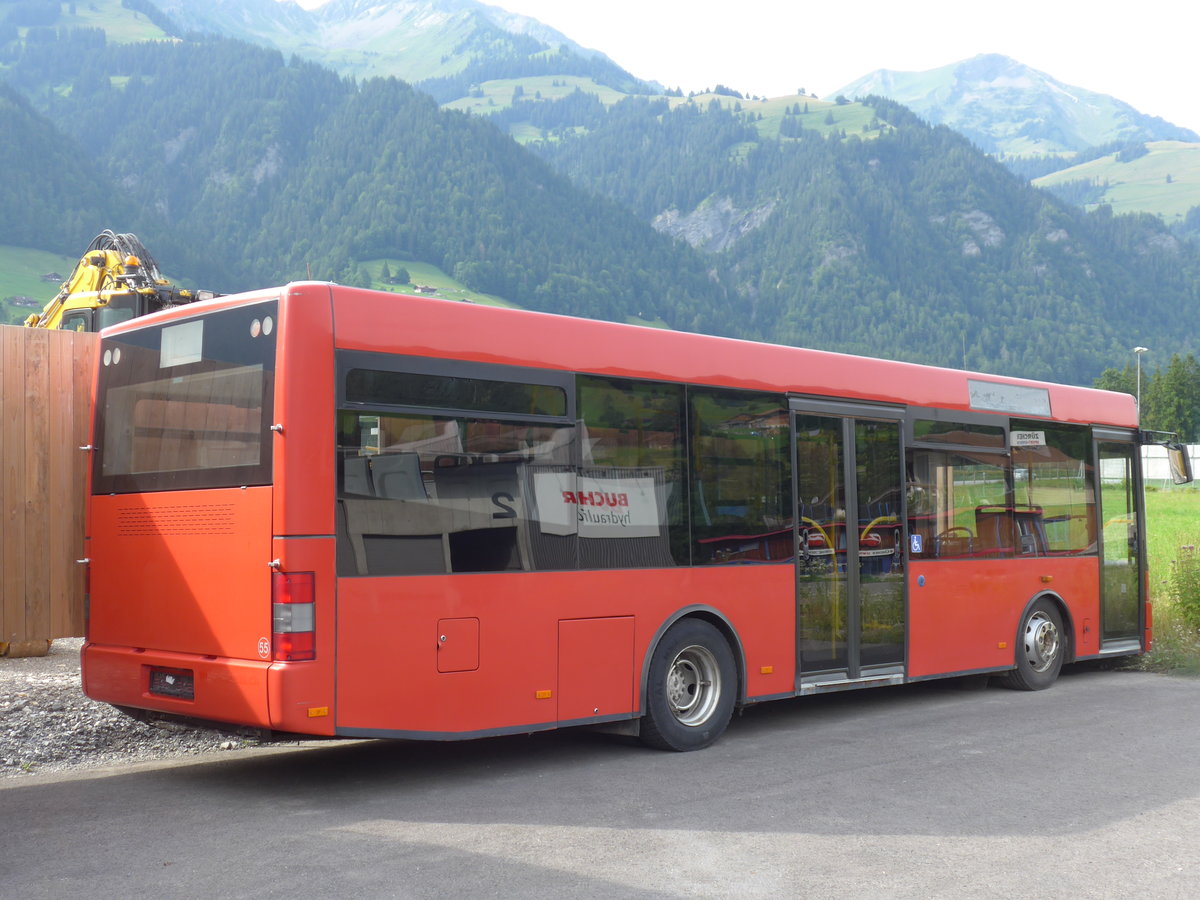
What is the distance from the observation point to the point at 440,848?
5766 mm

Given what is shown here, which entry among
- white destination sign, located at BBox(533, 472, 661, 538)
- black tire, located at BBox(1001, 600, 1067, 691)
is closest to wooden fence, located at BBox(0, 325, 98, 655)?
white destination sign, located at BBox(533, 472, 661, 538)

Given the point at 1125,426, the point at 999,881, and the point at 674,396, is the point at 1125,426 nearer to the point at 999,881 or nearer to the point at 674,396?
the point at 674,396

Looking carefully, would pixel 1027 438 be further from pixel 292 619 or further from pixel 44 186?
pixel 44 186

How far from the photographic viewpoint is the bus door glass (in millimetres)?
12766

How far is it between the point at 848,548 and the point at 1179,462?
475cm

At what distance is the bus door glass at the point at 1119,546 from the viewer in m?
12.8

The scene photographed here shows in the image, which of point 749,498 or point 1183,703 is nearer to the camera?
point 749,498

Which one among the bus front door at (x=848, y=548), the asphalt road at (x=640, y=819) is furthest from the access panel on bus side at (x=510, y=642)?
the bus front door at (x=848, y=548)

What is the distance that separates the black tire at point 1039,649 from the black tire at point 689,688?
409cm

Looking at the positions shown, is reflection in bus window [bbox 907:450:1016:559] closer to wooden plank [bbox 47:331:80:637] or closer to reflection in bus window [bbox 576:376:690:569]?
reflection in bus window [bbox 576:376:690:569]

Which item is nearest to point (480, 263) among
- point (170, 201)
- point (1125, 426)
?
point (170, 201)

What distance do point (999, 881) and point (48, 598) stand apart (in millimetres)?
7115

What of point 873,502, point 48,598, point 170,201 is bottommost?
point 48,598

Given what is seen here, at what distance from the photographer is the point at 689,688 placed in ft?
28.5
